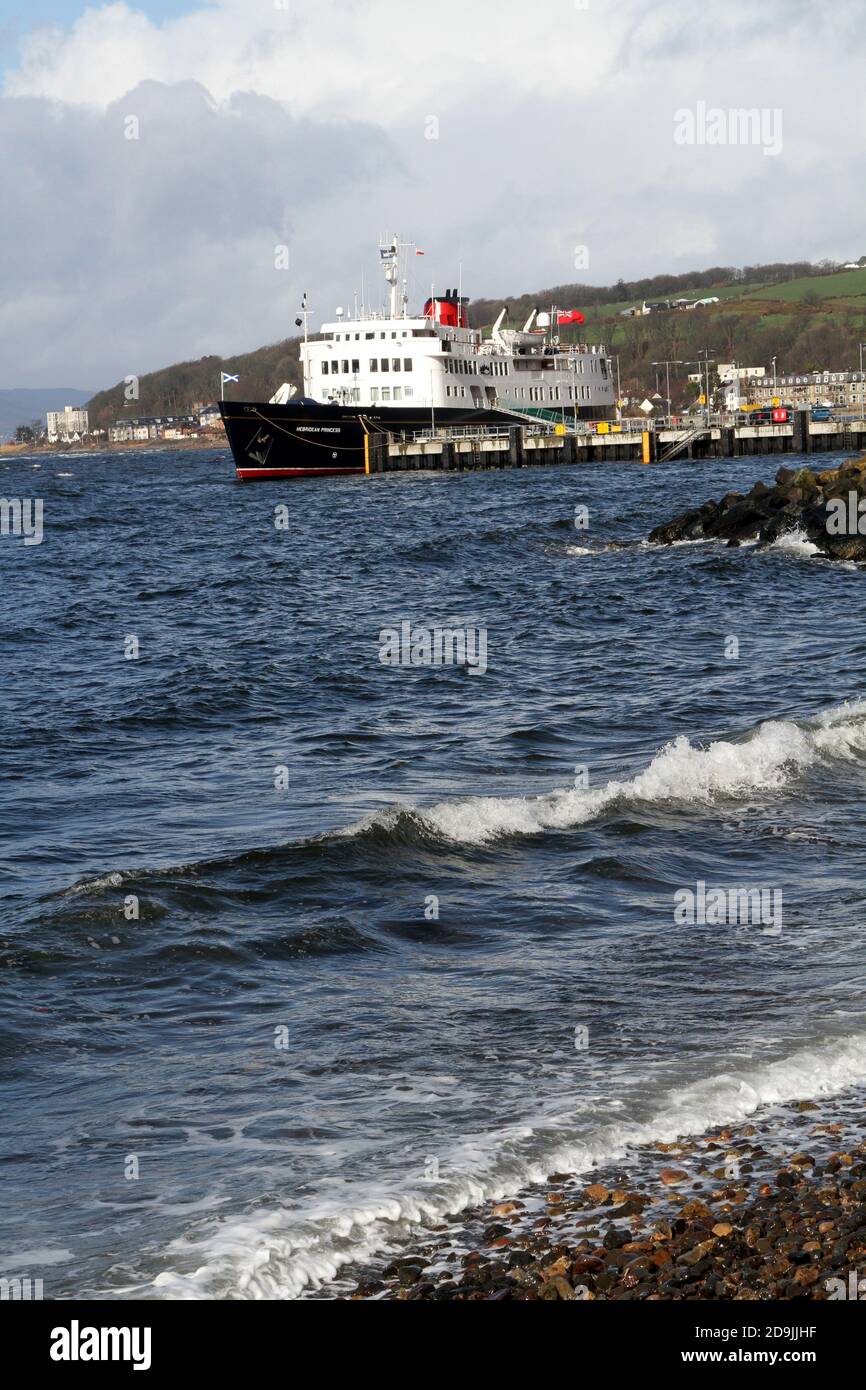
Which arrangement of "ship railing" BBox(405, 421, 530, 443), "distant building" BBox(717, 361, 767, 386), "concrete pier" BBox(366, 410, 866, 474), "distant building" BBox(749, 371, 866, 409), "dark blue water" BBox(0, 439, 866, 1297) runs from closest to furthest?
A: "dark blue water" BBox(0, 439, 866, 1297) < "concrete pier" BBox(366, 410, 866, 474) < "ship railing" BBox(405, 421, 530, 443) < "distant building" BBox(749, 371, 866, 409) < "distant building" BBox(717, 361, 767, 386)

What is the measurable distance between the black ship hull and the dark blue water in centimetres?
5195

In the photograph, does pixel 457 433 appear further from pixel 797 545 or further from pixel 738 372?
pixel 738 372

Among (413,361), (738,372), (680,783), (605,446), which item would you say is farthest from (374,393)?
(738,372)

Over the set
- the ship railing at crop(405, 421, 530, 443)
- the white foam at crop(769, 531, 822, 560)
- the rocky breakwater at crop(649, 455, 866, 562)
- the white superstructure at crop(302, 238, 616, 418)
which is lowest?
the white foam at crop(769, 531, 822, 560)

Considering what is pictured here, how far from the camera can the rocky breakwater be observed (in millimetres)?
35938

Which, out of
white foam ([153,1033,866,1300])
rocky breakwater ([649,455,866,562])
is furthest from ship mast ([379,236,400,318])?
white foam ([153,1033,866,1300])

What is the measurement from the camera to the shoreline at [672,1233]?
17.6ft

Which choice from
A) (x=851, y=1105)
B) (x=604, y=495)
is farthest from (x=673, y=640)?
(x=604, y=495)

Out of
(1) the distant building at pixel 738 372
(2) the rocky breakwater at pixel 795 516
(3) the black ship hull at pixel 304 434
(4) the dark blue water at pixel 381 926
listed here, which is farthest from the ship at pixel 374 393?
(1) the distant building at pixel 738 372

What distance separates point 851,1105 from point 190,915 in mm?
5189

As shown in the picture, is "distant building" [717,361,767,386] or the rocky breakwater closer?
the rocky breakwater

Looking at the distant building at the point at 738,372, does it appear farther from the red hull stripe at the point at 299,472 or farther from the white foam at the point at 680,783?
the white foam at the point at 680,783

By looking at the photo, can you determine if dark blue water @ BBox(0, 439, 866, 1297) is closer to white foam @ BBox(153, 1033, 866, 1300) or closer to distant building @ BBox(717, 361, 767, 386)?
white foam @ BBox(153, 1033, 866, 1300)

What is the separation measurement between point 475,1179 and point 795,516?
34076 millimetres
